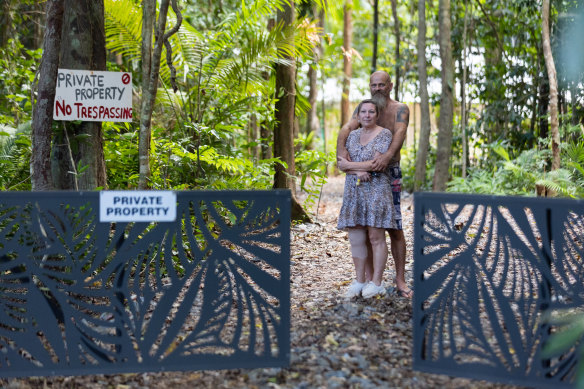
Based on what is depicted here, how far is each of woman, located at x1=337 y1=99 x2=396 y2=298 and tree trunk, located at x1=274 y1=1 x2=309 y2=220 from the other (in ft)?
11.4

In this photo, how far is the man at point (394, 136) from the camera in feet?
15.5

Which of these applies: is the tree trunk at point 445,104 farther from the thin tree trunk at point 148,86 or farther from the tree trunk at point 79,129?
the tree trunk at point 79,129

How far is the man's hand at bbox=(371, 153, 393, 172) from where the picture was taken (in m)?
4.67

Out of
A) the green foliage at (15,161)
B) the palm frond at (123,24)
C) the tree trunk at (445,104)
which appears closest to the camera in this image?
the green foliage at (15,161)

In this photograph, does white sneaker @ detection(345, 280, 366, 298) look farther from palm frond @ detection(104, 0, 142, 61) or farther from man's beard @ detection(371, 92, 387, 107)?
palm frond @ detection(104, 0, 142, 61)

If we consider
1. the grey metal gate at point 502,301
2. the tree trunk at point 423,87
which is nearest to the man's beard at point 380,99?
the grey metal gate at point 502,301

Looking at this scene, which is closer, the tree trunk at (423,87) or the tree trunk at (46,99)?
the tree trunk at (46,99)

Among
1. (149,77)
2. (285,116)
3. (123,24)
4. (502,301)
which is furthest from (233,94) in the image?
(502,301)

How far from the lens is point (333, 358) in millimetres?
3727

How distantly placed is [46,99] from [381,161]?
98.1 inches

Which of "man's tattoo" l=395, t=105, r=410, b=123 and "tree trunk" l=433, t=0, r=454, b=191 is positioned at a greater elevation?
"tree trunk" l=433, t=0, r=454, b=191

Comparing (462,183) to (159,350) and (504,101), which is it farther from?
(159,350)

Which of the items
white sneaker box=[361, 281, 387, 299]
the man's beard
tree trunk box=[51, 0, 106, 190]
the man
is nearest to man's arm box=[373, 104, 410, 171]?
the man

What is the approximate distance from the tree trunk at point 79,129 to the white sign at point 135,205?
1.69m
